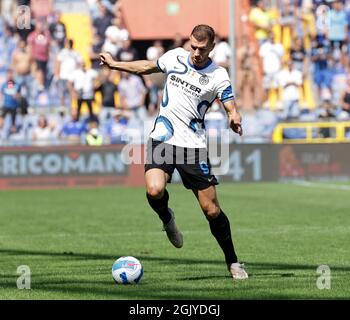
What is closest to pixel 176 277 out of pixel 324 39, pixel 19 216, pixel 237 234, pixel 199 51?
pixel 199 51

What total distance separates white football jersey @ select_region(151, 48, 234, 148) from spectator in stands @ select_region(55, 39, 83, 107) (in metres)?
17.4

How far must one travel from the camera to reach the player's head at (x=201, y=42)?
966 centimetres

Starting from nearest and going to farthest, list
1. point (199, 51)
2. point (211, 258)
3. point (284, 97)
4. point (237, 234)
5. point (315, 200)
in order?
point (199, 51) → point (211, 258) → point (237, 234) → point (315, 200) → point (284, 97)

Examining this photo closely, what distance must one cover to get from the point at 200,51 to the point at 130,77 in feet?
58.5

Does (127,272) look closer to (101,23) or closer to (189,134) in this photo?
(189,134)

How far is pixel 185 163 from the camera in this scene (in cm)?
1007

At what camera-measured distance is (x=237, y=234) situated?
47.8ft

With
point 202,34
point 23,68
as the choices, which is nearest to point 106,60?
point 202,34

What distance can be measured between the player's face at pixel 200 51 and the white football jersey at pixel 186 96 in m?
0.09

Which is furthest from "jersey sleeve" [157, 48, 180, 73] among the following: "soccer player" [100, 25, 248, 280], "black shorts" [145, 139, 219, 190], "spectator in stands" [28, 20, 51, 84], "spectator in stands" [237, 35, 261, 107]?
"spectator in stands" [237, 35, 261, 107]

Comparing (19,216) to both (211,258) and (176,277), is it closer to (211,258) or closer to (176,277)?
(211,258)

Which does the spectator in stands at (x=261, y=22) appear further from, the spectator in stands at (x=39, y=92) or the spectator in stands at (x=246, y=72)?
the spectator in stands at (x=39, y=92)

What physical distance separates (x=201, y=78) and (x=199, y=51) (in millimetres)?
291

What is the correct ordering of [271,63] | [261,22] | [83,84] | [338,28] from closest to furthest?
[83,84]
[271,63]
[338,28]
[261,22]
